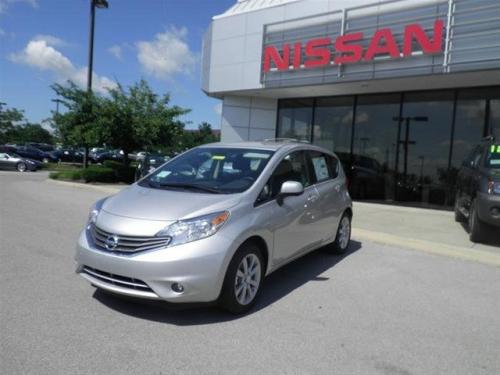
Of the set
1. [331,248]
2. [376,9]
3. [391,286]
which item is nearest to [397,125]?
[376,9]

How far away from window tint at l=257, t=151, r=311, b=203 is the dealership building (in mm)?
7370

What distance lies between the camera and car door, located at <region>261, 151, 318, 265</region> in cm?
479

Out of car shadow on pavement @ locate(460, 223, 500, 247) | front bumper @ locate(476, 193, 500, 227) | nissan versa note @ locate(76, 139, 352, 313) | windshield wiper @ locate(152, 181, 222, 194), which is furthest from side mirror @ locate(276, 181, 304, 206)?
car shadow on pavement @ locate(460, 223, 500, 247)

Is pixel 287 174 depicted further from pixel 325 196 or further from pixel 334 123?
pixel 334 123

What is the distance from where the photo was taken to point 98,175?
18.6m

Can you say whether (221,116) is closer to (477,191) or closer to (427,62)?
(427,62)

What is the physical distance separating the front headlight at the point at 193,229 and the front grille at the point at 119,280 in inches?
17.4

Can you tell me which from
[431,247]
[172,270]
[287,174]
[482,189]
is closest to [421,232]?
[431,247]

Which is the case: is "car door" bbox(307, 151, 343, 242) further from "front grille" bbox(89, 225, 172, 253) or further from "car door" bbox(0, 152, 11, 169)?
"car door" bbox(0, 152, 11, 169)

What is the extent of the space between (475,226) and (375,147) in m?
6.97

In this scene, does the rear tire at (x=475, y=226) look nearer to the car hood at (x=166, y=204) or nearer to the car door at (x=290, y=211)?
the car door at (x=290, y=211)

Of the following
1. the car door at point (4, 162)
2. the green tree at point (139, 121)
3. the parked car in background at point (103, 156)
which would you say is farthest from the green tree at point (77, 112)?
the parked car in background at point (103, 156)

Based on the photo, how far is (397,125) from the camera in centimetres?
1412

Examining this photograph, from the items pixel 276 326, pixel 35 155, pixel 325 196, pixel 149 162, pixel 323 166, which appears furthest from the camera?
pixel 35 155
